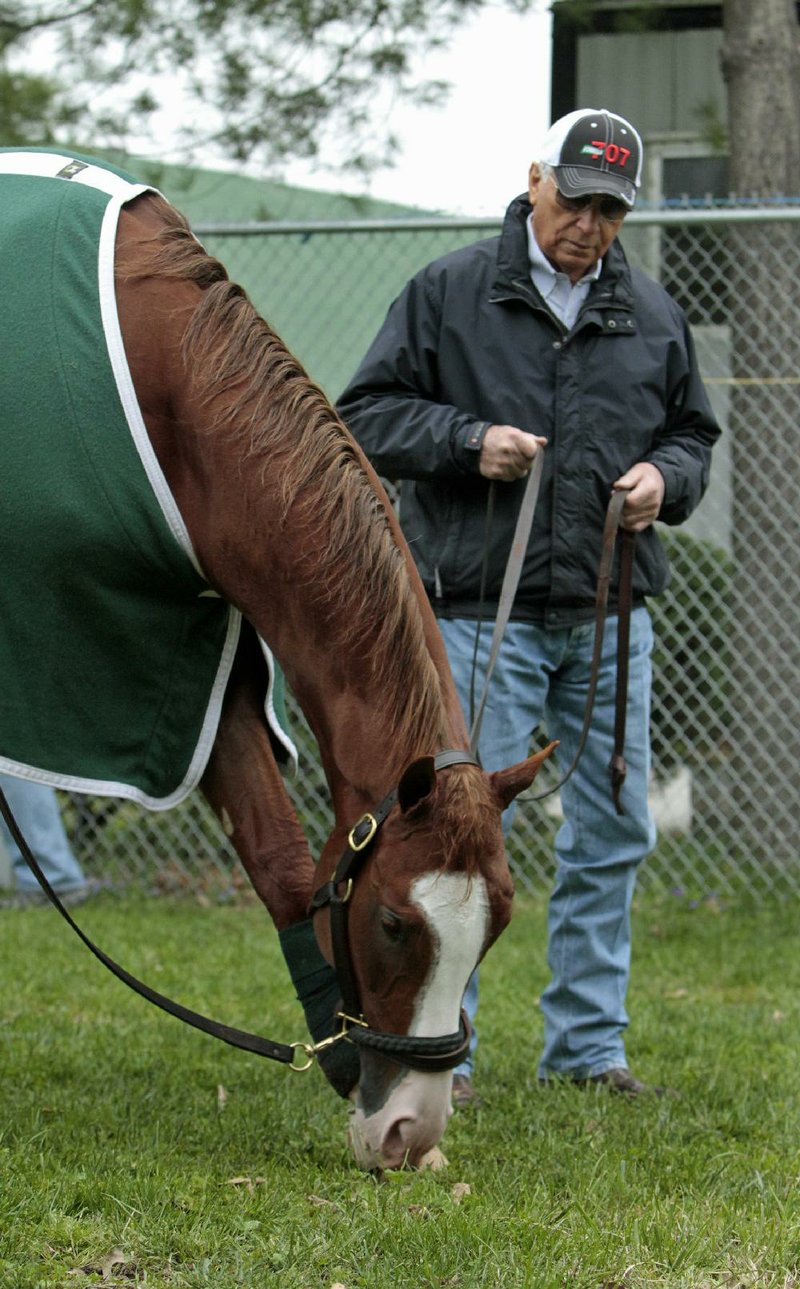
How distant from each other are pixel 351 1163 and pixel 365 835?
30.6 inches

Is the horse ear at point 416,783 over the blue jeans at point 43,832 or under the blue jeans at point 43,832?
over

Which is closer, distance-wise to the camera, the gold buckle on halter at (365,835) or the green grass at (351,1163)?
the green grass at (351,1163)

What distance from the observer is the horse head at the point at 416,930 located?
263cm

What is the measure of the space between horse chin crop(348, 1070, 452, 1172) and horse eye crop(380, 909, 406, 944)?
0.25m

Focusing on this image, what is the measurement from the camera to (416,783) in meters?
2.61

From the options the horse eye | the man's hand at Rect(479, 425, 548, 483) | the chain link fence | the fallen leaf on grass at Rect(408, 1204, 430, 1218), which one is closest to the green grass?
the fallen leaf on grass at Rect(408, 1204, 430, 1218)

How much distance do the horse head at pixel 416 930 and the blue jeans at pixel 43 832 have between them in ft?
11.1

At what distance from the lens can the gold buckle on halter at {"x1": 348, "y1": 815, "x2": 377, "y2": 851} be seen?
8.97 ft

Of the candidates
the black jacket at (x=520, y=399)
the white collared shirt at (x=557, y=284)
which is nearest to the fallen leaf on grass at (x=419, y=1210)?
the black jacket at (x=520, y=399)

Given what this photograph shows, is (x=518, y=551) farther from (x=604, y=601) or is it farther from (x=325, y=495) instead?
(x=325, y=495)

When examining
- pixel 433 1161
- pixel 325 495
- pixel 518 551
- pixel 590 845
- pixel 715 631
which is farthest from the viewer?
pixel 715 631

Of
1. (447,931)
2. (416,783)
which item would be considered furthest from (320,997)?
(416,783)

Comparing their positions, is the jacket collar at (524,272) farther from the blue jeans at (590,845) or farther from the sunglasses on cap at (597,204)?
the blue jeans at (590,845)

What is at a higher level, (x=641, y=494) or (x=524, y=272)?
(x=524, y=272)
